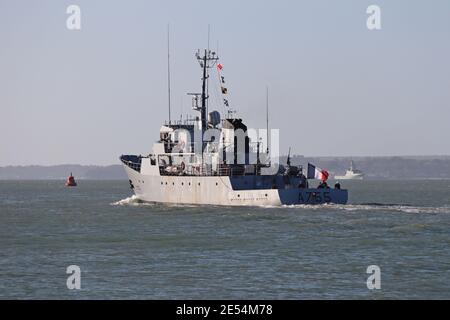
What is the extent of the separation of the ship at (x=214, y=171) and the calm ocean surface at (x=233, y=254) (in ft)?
7.21

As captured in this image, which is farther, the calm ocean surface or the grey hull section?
the grey hull section

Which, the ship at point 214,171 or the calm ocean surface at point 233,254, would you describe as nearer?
the calm ocean surface at point 233,254

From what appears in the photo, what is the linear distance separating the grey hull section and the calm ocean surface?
1216 millimetres

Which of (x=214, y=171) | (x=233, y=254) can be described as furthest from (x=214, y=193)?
(x=233, y=254)

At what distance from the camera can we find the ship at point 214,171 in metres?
64.9

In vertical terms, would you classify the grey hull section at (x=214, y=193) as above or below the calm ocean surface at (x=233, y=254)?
above

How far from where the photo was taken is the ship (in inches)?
2554

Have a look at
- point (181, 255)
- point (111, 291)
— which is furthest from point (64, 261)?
point (111, 291)

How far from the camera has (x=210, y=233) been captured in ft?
157

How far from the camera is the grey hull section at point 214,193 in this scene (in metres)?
63.7

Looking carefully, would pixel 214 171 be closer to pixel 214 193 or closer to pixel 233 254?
pixel 214 193

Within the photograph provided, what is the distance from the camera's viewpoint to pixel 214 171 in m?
68.1

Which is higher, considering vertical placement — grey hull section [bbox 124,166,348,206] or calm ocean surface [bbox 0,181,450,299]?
grey hull section [bbox 124,166,348,206]
